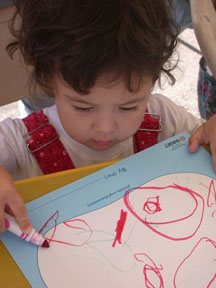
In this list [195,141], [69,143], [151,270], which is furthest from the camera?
[69,143]

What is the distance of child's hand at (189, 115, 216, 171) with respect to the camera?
0.53 meters

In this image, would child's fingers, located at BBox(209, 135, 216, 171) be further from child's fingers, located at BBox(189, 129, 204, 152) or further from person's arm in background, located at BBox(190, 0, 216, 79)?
person's arm in background, located at BBox(190, 0, 216, 79)

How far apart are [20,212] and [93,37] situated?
24 cm

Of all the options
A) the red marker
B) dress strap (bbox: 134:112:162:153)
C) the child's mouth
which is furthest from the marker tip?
dress strap (bbox: 134:112:162:153)

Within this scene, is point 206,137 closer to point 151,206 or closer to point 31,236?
point 151,206

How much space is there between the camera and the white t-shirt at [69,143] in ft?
1.99

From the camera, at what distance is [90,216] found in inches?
17.2

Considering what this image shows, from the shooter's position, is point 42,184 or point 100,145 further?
point 100,145

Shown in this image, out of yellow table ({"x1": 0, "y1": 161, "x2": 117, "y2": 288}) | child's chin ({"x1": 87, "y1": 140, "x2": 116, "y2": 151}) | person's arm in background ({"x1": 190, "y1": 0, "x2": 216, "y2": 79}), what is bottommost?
child's chin ({"x1": 87, "y1": 140, "x2": 116, "y2": 151})

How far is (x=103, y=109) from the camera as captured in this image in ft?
1.57

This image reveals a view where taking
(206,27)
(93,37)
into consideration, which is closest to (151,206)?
(93,37)

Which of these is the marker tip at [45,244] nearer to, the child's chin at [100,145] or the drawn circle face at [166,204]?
the drawn circle face at [166,204]

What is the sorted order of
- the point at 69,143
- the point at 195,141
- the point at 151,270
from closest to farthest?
the point at 151,270
the point at 195,141
the point at 69,143

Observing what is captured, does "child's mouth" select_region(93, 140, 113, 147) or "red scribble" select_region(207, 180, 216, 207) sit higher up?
"child's mouth" select_region(93, 140, 113, 147)
